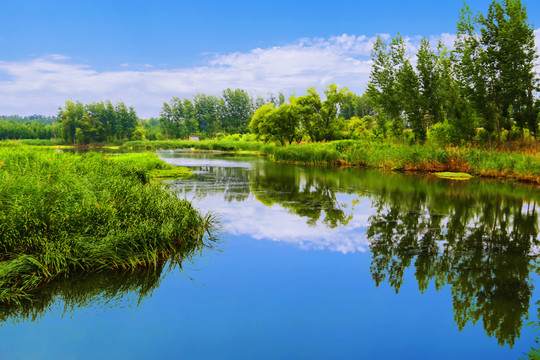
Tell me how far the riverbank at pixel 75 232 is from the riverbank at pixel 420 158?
55.0ft

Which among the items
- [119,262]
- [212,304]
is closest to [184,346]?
[212,304]

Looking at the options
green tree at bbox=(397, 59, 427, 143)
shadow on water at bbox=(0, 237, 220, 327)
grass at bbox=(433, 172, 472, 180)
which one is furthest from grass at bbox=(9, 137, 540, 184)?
shadow on water at bbox=(0, 237, 220, 327)

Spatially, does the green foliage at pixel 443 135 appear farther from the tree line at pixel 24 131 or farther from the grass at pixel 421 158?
the tree line at pixel 24 131

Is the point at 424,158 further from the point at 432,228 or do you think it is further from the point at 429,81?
the point at 432,228

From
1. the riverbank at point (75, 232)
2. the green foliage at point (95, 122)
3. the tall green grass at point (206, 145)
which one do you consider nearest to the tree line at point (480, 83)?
the riverbank at point (75, 232)

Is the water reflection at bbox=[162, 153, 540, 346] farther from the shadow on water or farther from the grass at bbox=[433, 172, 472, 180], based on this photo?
the shadow on water

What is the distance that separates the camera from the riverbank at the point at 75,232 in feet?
19.8

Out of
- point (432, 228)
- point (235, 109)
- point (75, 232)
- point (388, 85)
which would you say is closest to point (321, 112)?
point (388, 85)

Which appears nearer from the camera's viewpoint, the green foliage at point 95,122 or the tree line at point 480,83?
the tree line at point 480,83

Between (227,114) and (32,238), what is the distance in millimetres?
103956

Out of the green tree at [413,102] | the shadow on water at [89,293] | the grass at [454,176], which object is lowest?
the shadow on water at [89,293]

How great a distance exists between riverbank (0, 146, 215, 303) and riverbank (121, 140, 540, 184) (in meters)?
16.7

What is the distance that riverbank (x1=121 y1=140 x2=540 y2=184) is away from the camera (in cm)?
1867

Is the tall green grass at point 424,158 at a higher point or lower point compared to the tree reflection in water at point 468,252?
higher
